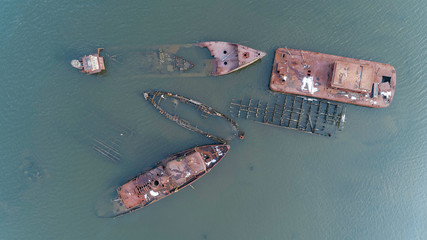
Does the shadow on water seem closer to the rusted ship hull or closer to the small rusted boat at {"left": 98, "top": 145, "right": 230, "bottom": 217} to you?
the small rusted boat at {"left": 98, "top": 145, "right": 230, "bottom": 217}

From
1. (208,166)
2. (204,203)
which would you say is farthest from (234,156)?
(204,203)

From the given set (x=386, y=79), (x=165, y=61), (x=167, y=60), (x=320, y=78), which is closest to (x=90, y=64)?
(x=165, y=61)

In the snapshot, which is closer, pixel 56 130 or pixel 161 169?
pixel 161 169

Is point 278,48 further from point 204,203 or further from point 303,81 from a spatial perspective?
point 204,203

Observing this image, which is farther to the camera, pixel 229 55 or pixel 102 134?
pixel 102 134

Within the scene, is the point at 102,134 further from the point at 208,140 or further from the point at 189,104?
the point at 208,140

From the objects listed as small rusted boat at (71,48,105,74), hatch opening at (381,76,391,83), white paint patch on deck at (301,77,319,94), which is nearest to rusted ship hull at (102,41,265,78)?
small rusted boat at (71,48,105,74)
